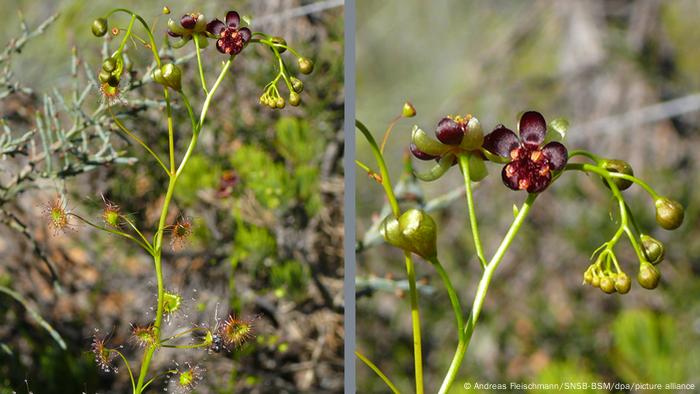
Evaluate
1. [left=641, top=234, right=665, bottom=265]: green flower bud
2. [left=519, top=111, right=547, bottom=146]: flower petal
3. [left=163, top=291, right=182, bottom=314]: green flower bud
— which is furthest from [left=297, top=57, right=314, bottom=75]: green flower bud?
[left=641, top=234, right=665, bottom=265]: green flower bud

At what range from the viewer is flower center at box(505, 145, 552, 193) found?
70 centimetres

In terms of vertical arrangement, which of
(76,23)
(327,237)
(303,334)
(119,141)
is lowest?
(303,334)

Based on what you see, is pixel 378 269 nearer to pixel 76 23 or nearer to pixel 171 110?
pixel 171 110

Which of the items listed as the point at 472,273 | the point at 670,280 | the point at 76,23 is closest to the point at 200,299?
the point at 76,23

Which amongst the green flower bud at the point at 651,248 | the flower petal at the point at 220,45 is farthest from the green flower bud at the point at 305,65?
the green flower bud at the point at 651,248

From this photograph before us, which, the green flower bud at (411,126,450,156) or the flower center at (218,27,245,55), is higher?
the flower center at (218,27,245,55)

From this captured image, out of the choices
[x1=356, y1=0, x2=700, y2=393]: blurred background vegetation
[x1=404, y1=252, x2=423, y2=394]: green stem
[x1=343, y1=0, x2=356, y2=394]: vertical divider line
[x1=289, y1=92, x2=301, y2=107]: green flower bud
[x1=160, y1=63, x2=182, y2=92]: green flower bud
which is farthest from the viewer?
[x1=356, y1=0, x2=700, y2=393]: blurred background vegetation

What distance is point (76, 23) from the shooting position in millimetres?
1065

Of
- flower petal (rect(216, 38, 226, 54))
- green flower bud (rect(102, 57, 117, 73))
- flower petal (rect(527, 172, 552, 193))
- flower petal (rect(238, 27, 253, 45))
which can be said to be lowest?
flower petal (rect(527, 172, 552, 193))

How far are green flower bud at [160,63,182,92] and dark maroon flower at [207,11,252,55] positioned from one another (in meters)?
0.08

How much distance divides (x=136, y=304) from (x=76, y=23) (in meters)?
0.39

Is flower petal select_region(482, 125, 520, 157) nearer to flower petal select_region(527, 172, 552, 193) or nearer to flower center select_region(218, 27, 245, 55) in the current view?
flower petal select_region(527, 172, 552, 193)

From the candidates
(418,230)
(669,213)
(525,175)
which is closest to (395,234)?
(418,230)

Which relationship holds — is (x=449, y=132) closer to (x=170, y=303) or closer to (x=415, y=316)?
(x=415, y=316)
